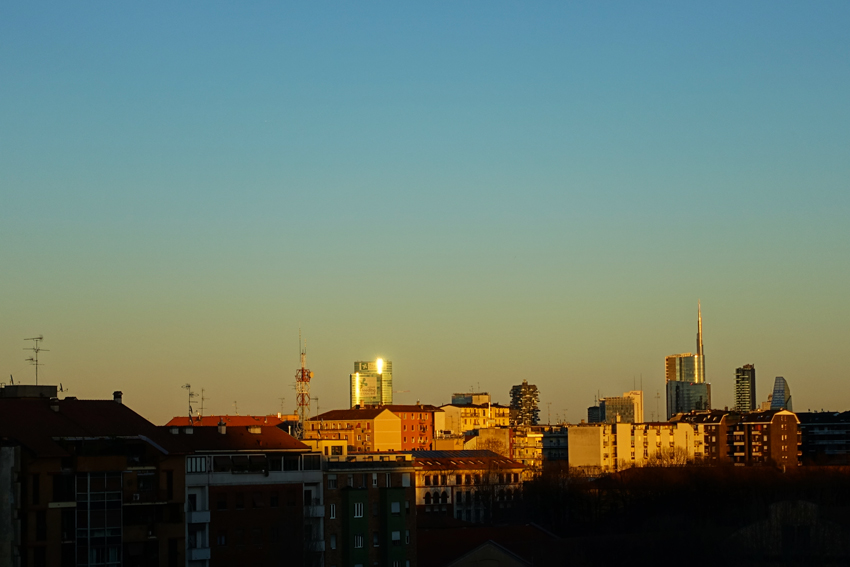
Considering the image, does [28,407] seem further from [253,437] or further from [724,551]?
[724,551]

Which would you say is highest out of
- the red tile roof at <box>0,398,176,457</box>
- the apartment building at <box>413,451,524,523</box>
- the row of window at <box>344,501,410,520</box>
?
the red tile roof at <box>0,398,176,457</box>

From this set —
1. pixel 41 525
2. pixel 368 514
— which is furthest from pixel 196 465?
pixel 368 514

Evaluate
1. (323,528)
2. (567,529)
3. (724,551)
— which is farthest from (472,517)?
(323,528)

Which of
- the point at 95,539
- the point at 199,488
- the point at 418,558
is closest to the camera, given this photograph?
the point at 95,539

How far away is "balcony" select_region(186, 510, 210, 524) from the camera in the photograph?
188ft

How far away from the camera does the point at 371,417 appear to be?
179 m

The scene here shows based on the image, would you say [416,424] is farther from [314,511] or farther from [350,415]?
[314,511]

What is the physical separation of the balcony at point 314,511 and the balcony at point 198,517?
21.0ft

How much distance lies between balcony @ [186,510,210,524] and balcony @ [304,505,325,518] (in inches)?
252

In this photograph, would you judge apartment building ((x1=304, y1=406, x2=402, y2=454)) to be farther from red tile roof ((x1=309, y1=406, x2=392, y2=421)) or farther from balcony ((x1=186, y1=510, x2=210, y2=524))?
balcony ((x1=186, y1=510, x2=210, y2=524))

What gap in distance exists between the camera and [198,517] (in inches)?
2266

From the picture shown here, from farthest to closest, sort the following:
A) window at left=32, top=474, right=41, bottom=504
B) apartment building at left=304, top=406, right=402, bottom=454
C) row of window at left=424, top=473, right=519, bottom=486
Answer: apartment building at left=304, top=406, right=402, bottom=454 → row of window at left=424, top=473, right=519, bottom=486 → window at left=32, top=474, right=41, bottom=504

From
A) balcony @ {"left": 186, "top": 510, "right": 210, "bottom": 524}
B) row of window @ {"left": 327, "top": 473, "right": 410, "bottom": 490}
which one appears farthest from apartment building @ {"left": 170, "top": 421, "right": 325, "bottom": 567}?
row of window @ {"left": 327, "top": 473, "right": 410, "bottom": 490}

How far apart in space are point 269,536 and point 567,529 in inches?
1944
